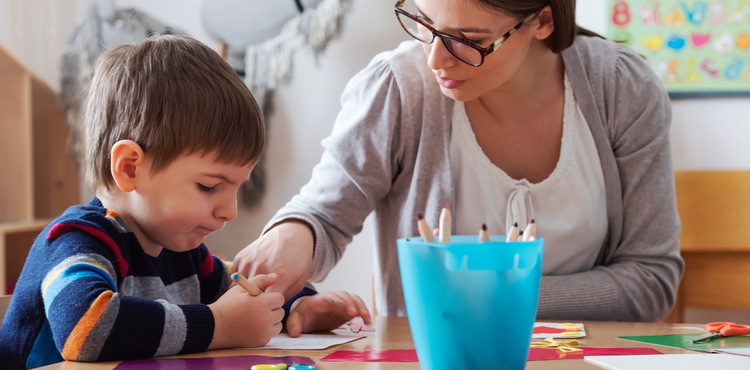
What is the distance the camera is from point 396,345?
632 mm

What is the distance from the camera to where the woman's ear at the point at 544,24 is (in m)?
0.97

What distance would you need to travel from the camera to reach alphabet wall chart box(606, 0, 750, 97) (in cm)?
176

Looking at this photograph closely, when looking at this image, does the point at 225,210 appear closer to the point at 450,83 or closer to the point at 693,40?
the point at 450,83

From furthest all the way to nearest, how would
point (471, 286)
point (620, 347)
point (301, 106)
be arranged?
point (301, 106) → point (620, 347) → point (471, 286)

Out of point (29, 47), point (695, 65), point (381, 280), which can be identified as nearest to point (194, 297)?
point (381, 280)

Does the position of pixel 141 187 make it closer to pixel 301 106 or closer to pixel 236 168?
pixel 236 168

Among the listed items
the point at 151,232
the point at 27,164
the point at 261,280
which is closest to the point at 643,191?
the point at 261,280

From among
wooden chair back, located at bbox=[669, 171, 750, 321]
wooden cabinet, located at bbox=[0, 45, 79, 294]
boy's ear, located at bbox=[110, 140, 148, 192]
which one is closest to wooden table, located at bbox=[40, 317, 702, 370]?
boy's ear, located at bbox=[110, 140, 148, 192]

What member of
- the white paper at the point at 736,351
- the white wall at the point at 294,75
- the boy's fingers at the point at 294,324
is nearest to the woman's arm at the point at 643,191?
the white paper at the point at 736,351

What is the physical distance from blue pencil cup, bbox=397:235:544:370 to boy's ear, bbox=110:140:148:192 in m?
0.38

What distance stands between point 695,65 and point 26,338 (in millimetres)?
1802

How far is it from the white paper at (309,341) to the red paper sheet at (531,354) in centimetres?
6

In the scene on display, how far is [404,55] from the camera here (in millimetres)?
1104

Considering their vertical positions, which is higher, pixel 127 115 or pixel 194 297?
pixel 127 115
